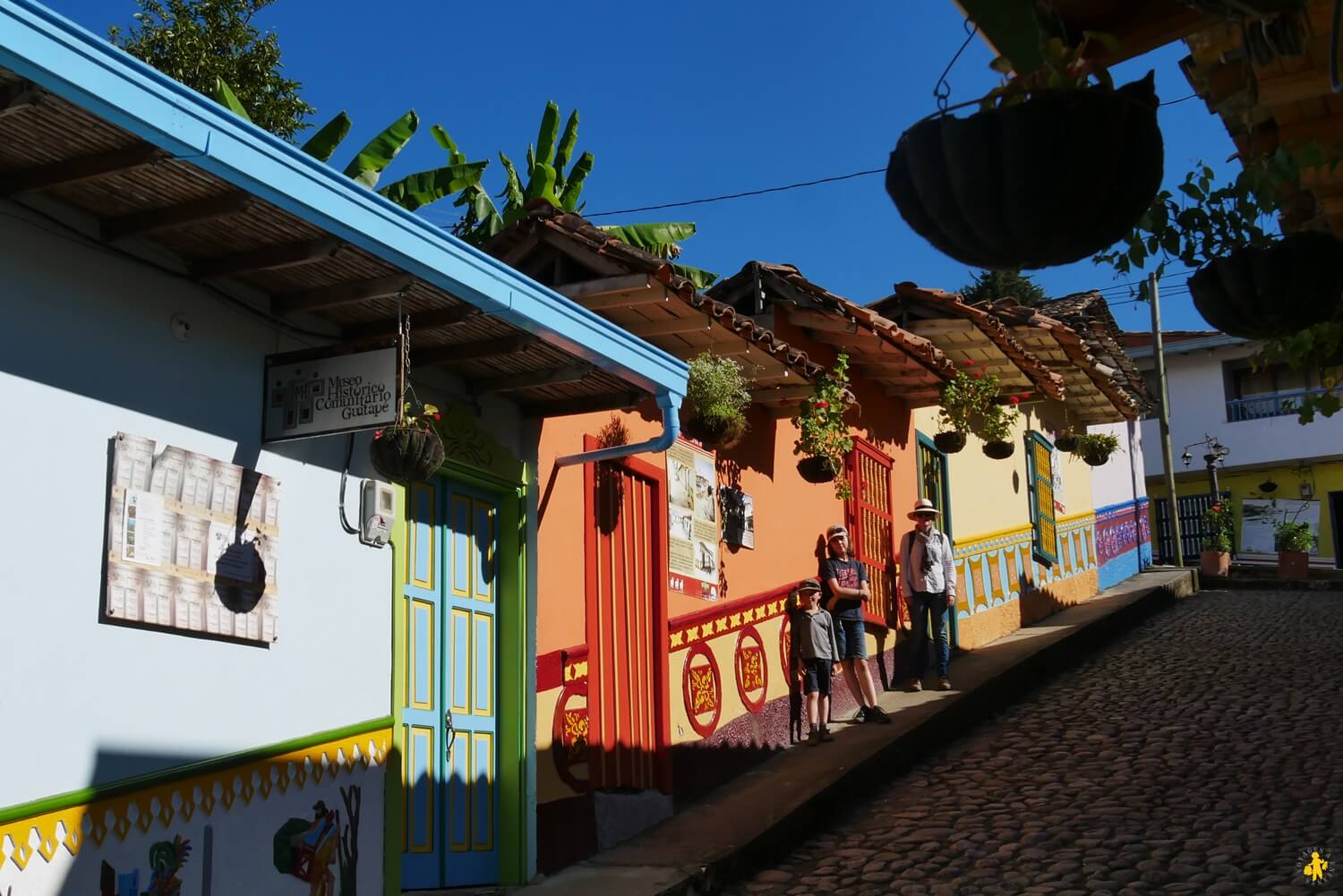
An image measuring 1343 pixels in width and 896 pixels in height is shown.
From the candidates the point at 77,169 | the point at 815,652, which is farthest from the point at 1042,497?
the point at 77,169

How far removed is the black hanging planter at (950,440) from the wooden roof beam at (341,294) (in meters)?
9.63

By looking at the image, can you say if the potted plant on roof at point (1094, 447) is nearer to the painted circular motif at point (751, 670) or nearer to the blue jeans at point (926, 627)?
the blue jeans at point (926, 627)

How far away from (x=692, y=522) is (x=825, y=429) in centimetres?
187

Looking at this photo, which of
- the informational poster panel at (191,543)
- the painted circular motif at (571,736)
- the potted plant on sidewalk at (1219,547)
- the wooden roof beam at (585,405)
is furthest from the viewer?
the potted plant on sidewalk at (1219,547)

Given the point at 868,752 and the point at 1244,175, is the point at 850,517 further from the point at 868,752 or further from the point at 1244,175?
the point at 1244,175

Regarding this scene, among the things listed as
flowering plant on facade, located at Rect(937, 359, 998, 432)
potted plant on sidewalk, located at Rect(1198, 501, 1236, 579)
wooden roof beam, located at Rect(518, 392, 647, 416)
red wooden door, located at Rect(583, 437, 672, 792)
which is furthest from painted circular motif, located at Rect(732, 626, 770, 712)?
potted plant on sidewalk, located at Rect(1198, 501, 1236, 579)

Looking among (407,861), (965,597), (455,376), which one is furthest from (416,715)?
(965,597)

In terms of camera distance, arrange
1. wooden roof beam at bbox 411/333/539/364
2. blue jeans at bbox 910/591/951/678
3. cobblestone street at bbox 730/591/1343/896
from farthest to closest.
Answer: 1. blue jeans at bbox 910/591/951/678
2. cobblestone street at bbox 730/591/1343/896
3. wooden roof beam at bbox 411/333/539/364

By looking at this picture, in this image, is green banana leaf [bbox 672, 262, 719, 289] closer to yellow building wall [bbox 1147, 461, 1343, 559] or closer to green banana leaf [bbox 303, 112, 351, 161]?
green banana leaf [bbox 303, 112, 351, 161]

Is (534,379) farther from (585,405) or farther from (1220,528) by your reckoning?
(1220,528)

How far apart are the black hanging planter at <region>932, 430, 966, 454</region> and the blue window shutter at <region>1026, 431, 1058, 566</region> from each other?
4138 mm

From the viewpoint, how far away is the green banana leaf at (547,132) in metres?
17.3

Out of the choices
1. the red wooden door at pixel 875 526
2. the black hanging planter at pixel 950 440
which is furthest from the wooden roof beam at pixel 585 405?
the black hanging planter at pixel 950 440

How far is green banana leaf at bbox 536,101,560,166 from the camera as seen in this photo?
17.3 meters
